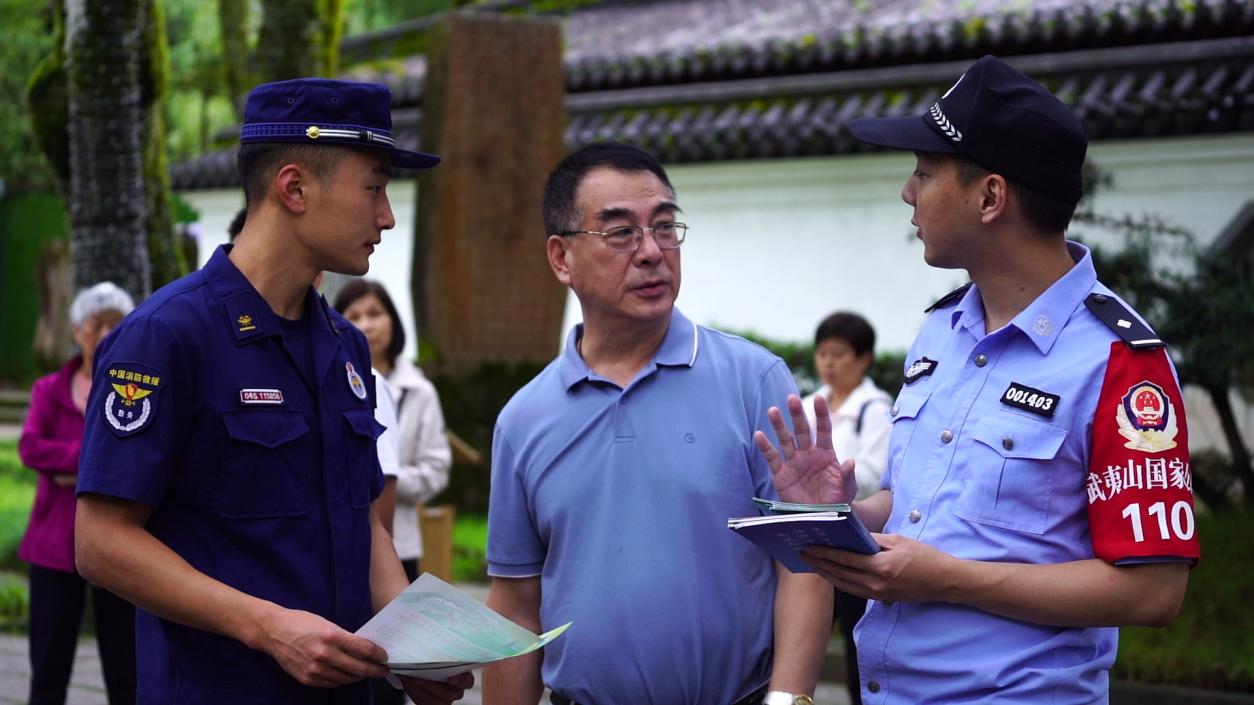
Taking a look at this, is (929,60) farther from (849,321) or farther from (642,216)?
(642,216)

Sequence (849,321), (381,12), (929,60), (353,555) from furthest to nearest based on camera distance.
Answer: (381,12) → (929,60) → (849,321) → (353,555)

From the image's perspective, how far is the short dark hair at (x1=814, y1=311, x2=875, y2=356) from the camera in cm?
720

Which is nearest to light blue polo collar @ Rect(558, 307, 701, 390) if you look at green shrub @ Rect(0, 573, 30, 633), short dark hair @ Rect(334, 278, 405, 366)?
short dark hair @ Rect(334, 278, 405, 366)

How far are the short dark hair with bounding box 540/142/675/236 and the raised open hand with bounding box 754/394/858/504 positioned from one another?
2.42ft

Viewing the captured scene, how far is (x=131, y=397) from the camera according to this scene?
2959mm

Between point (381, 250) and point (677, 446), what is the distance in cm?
1439

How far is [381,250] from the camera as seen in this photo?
17344 mm

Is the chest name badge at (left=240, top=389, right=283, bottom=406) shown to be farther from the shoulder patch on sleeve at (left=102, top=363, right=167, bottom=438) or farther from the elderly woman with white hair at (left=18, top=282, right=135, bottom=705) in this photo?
the elderly woman with white hair at (left=18, top=282, right=135, bottom=705)

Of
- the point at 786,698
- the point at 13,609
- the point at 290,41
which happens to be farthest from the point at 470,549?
the point at 786,698

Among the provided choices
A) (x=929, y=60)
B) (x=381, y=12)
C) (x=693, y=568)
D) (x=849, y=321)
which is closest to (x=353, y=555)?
(x=693, y=568)

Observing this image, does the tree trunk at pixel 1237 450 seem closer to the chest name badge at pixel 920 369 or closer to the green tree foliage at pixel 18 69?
the chest name badge at pixel 920 369

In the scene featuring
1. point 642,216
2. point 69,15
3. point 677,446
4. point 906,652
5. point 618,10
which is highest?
point 618,10

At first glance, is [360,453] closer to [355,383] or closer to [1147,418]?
[355,383]

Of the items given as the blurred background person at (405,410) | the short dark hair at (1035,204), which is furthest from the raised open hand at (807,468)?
the blurred background person at (405,410)
